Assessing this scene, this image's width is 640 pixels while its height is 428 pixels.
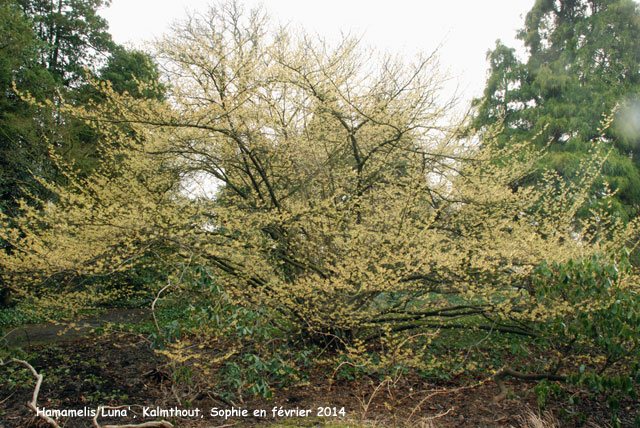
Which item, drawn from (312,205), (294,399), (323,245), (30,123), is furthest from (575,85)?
(30,123)

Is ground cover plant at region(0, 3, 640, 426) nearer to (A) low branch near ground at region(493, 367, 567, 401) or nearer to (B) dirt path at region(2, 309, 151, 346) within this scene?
(A) low branch near ground at region(493, 367, 567, 401)

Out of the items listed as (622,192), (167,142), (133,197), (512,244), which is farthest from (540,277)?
(622,192)

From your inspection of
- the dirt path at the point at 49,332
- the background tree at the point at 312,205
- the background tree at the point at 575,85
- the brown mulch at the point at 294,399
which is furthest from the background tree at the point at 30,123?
the background tree at the point at 575,85

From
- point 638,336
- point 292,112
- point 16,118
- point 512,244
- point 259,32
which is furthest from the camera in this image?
point 16,118

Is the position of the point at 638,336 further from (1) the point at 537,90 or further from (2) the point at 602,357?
(1) the point at 537,90

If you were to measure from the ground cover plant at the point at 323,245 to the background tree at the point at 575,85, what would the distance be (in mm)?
6940

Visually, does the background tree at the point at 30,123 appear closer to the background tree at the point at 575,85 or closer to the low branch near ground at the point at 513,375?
the low branch near ground at the point at 513,375

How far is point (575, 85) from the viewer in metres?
11.8

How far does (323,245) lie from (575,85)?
11.1 metres

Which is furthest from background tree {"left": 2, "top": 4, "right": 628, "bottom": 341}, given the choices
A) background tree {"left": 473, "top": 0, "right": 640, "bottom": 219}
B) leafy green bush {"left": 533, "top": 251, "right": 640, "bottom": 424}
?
background tree {"left": 473, "top": 0, "right": 640, "bottom": 219}

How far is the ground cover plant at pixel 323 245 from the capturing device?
376 cm

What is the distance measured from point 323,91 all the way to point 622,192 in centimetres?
1017

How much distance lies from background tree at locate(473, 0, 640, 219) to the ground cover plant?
6940mm

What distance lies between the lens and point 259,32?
21.4 feet
